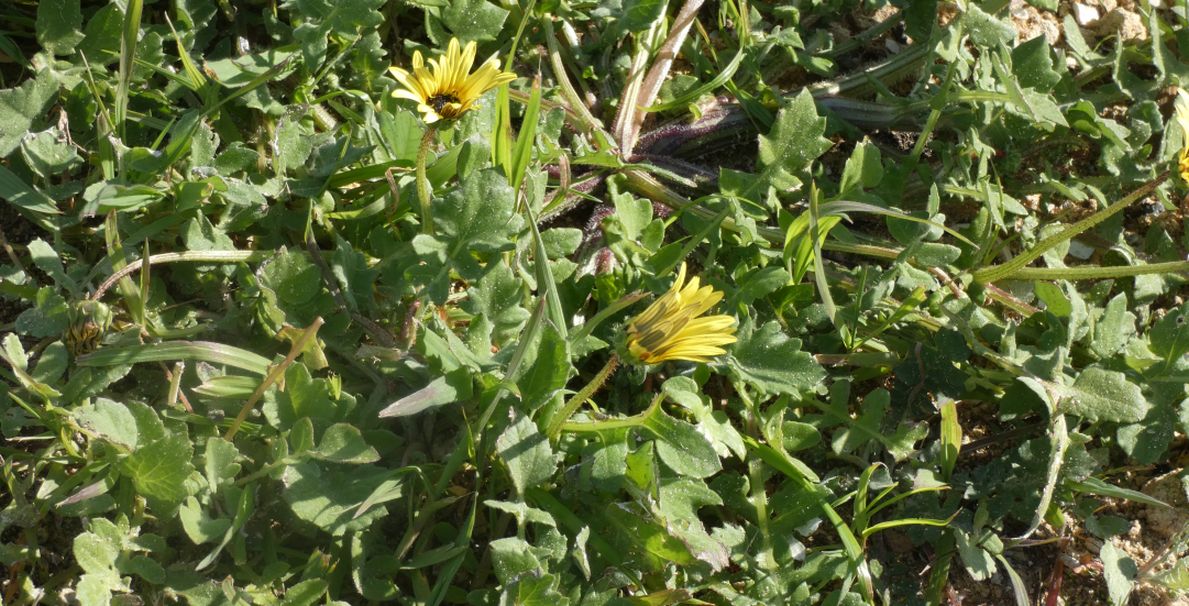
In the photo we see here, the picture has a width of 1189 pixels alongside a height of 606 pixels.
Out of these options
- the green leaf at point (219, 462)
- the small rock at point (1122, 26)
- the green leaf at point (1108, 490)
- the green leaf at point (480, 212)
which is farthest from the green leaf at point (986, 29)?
the green leaf at point (219, 462)

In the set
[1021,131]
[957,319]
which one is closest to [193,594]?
[957,319]

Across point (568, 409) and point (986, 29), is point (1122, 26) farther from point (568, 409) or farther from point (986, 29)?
point (568, 409)

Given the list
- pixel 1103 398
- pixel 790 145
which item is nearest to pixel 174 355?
pixel 790 145

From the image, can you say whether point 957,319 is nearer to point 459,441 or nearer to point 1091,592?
point 1091,592

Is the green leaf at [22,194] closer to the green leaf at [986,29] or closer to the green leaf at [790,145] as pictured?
the green leaf at [790,145]

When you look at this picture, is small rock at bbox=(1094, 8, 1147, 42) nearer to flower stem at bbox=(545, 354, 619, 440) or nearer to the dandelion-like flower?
the dandelion-like flower

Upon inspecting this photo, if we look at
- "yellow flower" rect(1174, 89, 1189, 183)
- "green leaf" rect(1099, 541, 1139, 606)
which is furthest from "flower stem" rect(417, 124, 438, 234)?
"yellow flower" rect(1174, 89, 1189, 183)

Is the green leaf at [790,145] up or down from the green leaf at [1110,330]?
up
